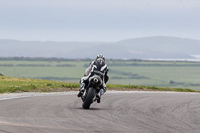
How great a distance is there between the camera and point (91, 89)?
17.2m

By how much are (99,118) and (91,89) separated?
2953 mm

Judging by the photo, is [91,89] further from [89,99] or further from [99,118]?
[99,118]

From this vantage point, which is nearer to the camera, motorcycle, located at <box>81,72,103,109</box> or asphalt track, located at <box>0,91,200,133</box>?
asphalt track, located at <box>0,91,200,133</box>

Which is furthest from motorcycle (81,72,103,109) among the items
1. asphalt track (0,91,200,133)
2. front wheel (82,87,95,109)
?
asphalt track (0,91,200,133)

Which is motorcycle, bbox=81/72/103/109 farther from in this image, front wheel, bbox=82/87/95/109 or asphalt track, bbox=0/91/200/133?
asphalt track, bbox=0/91/200/133

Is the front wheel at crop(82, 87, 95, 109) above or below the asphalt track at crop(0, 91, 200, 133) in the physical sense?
above

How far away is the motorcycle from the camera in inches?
670

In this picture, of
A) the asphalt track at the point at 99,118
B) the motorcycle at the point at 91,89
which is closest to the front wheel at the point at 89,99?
the motorcycle at the point at 91,89

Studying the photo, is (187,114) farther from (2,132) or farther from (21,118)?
(2,132)

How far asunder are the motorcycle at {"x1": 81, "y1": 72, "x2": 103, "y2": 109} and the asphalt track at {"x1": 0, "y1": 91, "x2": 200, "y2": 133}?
0.99 feet

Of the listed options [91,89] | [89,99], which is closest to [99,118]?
[89,99]

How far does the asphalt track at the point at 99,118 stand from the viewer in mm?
11969

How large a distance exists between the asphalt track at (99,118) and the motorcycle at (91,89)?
0.30 m

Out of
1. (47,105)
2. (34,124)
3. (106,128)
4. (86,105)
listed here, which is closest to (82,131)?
(106,128)
